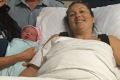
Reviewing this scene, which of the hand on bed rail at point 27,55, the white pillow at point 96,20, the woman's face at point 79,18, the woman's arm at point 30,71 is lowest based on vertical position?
the woman's arm at point 30,71

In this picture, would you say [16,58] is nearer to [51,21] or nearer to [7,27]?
[7,27]

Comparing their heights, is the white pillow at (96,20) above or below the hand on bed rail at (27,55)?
above

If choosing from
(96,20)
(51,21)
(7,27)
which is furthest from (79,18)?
(7,27)

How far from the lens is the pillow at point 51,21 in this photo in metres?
2.20

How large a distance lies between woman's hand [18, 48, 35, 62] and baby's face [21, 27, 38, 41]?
235 millimetres

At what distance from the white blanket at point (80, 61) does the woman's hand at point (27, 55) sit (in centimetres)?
18

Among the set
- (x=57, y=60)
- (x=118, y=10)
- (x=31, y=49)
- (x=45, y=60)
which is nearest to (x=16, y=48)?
(x=31, y=49)

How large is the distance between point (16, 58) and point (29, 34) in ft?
1.12

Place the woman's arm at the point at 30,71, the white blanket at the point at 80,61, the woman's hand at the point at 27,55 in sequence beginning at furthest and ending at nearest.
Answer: the woman's hand at the point at 27,55 < the woman's arm at the point at 30,71 < the white blanket at the point at 80,61

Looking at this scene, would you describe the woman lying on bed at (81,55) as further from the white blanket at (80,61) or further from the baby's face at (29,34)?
the baby's face at (29,34)

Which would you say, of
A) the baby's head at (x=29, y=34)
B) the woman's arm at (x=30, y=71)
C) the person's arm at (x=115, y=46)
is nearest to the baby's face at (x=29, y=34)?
the baby's head at (x=29, y=34)

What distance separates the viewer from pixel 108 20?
2.11 metres

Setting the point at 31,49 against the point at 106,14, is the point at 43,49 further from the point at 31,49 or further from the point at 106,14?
the point at 106,14

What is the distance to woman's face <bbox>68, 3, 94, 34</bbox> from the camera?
1910mm
